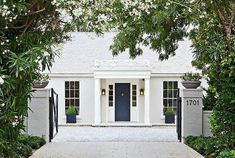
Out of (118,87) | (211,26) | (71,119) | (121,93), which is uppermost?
(211,26)

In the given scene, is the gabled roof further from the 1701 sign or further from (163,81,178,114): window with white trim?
the 1701 sign

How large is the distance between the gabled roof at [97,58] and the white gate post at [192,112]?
1063 cm

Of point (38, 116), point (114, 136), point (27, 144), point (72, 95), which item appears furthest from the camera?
point (72, 95)

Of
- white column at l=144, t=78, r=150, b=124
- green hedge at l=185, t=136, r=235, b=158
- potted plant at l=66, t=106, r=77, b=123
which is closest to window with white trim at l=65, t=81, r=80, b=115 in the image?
potted plant at l=66, t=106, r=77, b=123

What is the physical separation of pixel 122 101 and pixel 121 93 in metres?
0.45

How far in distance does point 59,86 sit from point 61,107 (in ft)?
3.77

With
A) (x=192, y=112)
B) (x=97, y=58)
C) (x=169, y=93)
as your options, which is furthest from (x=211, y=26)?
(x=97, y=58)

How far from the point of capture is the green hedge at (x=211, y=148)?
401 inches

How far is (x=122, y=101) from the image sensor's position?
87.9 ft

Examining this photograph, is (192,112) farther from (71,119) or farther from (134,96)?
(134,96)

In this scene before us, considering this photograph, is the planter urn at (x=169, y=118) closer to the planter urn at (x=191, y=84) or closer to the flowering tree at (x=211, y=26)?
the planter urn at (x=191, y=84)

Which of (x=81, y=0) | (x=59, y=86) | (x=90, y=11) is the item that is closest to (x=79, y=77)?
(x=59, y=86)

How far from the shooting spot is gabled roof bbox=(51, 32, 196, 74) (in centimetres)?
2658

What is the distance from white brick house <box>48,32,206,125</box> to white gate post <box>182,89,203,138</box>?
10306 mm
